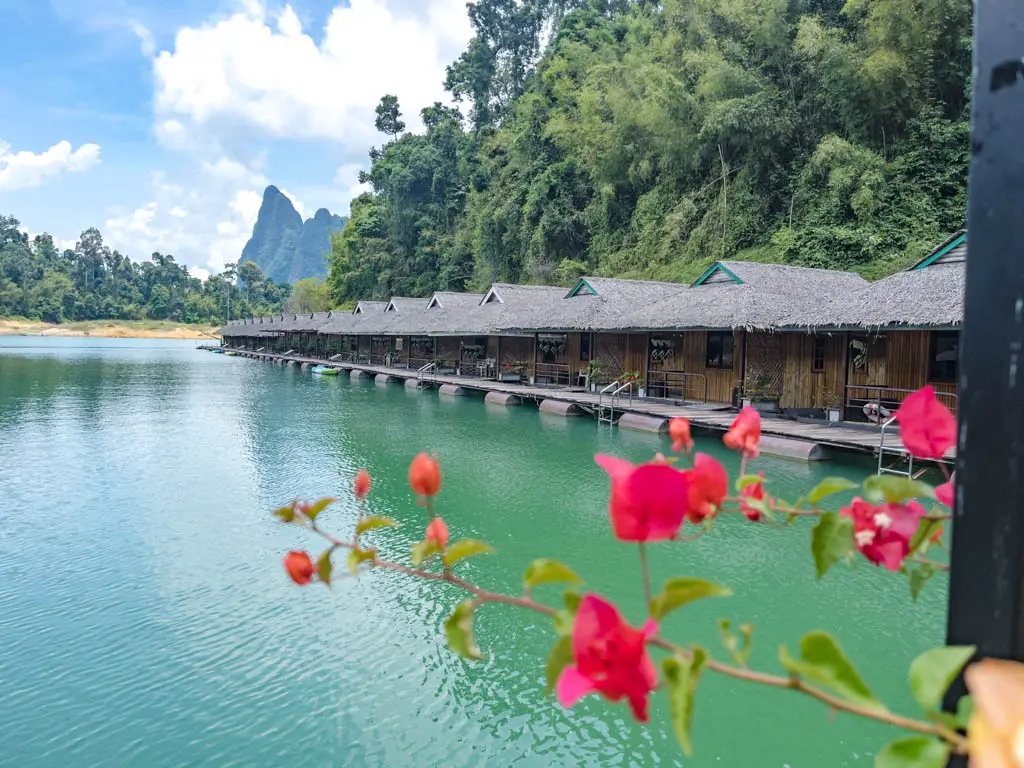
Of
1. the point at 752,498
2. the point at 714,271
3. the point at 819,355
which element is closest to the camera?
the point at 752,498

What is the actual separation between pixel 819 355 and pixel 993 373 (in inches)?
519

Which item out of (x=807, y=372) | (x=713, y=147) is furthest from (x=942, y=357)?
(x=713, y=147)

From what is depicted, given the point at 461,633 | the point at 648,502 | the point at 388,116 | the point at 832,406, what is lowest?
the point at 832,406

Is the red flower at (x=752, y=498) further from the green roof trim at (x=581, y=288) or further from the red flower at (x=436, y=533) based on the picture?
the green roof trim at (x=581, y=288)

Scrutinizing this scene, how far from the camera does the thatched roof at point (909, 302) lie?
9570 millimetres

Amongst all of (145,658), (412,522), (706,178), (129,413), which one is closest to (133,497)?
(412,522)

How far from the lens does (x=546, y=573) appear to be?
32.4 inches

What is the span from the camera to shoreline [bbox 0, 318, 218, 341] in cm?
6612

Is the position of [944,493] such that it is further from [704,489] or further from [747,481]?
[704,489]

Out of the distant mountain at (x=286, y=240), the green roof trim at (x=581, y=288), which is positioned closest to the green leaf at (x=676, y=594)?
the green roof trim at (x=581, y=288)

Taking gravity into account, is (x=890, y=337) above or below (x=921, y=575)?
above

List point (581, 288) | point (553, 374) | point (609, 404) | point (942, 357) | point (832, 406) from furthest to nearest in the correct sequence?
1. point (553, 374)
2. point (581, 288)
3. point (609, 404)
4. point (832, 406)
5. point (942, 357)

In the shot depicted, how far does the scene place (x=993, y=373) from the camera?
0.68 metres

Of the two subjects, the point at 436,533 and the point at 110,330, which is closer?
the point at 436,533
